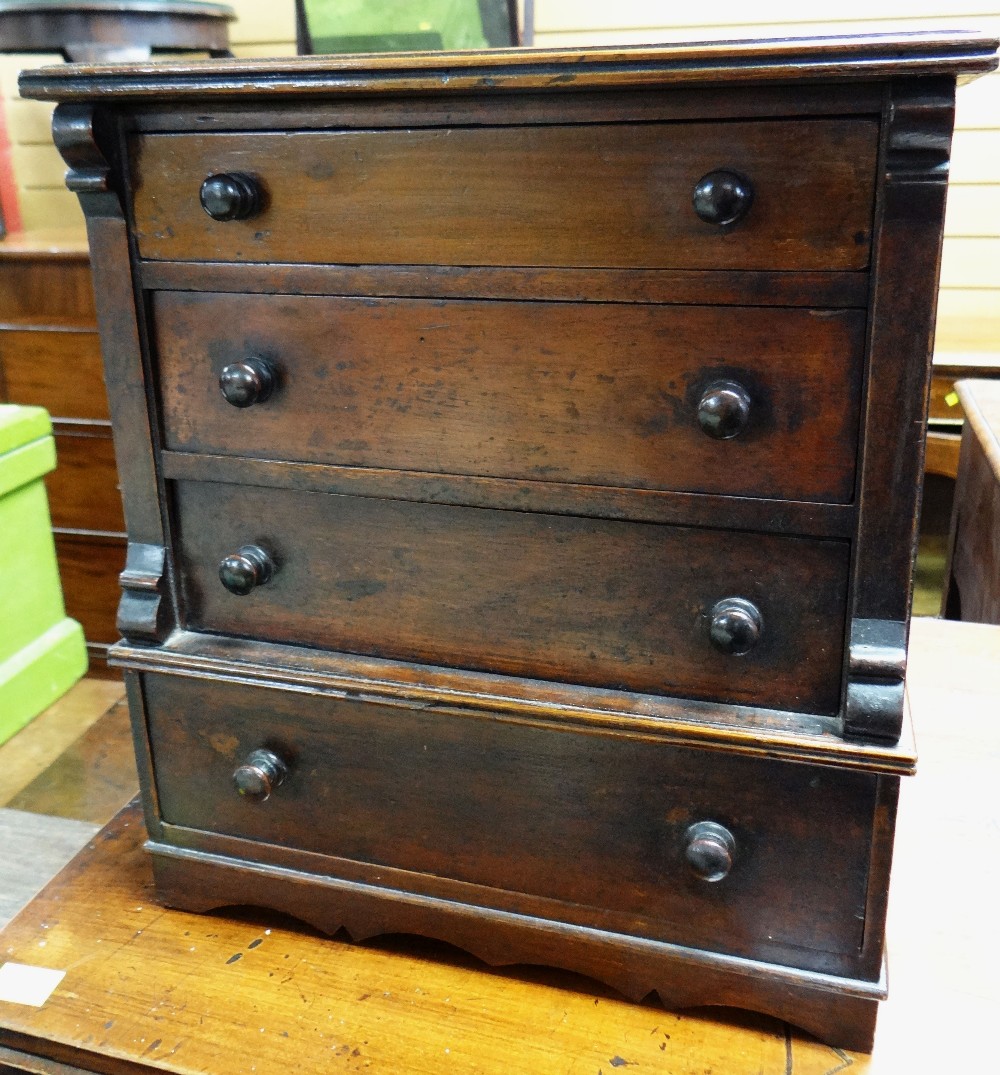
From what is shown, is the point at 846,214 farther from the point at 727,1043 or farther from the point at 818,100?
the point at 727,1043

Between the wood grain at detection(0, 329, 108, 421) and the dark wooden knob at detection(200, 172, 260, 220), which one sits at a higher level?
the dark wooden knob at detection(200, 172, 260, 220)

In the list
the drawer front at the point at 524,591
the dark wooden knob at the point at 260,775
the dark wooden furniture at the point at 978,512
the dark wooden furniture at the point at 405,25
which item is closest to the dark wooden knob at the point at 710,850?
the drawer front at the point at 524,591

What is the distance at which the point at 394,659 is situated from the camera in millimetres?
1045

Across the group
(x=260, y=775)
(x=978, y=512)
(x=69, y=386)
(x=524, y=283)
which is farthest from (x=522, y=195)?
(x=69, y=386)

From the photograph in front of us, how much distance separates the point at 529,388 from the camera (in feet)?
3.01

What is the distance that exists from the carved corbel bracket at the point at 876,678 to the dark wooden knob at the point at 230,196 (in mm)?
652

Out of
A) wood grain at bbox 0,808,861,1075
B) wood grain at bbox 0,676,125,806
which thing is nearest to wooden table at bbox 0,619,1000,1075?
wood grain at bbox 0,808,861,1075

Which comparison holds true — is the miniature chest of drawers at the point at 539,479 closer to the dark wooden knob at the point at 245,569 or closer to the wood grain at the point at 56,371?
the dark wooden knob at the point at 245,569

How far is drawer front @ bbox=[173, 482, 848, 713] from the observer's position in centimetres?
91

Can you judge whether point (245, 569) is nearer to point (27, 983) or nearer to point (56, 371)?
point (27, 983)

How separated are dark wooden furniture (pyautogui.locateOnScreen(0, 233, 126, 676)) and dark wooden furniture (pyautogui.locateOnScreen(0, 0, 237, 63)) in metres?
0.42

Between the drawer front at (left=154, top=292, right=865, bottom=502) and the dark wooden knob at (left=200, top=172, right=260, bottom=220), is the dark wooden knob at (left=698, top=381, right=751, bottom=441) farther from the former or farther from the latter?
the dark wooden knob at (left=200, top=172, right=260, bottom=220)

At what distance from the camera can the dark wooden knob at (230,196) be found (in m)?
0.92

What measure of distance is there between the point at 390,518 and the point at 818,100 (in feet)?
1.70
